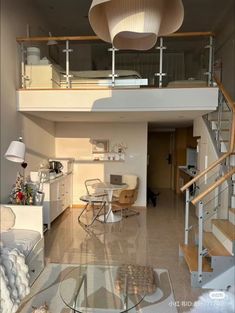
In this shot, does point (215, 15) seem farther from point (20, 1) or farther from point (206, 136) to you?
point (20, 1)

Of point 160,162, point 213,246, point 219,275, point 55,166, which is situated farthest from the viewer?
point 160,162

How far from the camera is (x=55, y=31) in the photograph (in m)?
7.10

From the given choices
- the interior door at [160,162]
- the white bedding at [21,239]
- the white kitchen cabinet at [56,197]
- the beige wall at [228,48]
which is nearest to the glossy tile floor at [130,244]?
the white kitchen cabinet at [56,197]

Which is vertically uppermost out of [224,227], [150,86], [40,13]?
[40,13]

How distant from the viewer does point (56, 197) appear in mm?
5230

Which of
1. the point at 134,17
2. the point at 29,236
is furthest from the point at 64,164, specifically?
the point at 134,17

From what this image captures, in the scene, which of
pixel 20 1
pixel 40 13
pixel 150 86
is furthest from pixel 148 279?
pixel 40 13

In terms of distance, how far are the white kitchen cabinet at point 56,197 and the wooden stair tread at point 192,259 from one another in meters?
2.50

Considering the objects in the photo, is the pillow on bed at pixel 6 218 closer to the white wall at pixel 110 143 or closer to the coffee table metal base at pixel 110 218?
the coffee table metal base at pixel 110 218

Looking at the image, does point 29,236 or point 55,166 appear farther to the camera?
point 55,166

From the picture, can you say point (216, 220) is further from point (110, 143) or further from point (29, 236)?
point (110, 143)

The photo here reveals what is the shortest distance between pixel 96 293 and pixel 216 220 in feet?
6.45

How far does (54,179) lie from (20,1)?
3.39 meters

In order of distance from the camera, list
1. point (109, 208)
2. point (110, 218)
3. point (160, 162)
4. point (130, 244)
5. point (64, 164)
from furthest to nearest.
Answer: point (160, 162) → point (64, 164) → point (109, 208) → point (110, 218) → point (130, 244)
